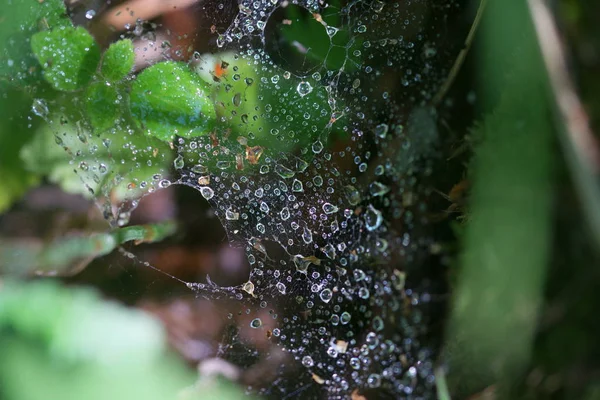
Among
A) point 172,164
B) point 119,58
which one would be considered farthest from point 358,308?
point 119,58

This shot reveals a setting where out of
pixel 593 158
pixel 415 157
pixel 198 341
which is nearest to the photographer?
pixel 593 158

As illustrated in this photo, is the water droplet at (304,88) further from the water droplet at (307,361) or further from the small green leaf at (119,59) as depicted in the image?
the water droplet at (307,361)

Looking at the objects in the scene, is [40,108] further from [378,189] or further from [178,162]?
[378,189]

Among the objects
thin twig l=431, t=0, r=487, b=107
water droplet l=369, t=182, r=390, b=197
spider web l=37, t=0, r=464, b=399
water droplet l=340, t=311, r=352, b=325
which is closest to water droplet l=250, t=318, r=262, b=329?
spider web l=37, t=0, r=464, b=399

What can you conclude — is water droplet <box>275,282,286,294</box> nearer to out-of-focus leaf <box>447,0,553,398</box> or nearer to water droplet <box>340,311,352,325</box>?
water droplet <box>340,311,352,325</box>

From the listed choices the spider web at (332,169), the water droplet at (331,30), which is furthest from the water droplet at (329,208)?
the water droplet at (331,30)

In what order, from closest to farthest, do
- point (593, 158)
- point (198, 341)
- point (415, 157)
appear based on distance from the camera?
point (593, 158)
point (415, 157)
point (198, 341)

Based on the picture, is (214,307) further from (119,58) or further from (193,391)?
(119,58)
